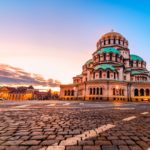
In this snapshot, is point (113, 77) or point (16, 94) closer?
point (113, 77)

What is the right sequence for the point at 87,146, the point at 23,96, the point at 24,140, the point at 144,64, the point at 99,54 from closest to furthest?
the point at 87,146 → the point at 24,140 → the point at 99,54 → the point at 144,64 → the point at 23,96

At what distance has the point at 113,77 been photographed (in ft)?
139

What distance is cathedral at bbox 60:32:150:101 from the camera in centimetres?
4069

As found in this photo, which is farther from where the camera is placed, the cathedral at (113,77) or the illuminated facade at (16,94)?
the illuminated facade at (16,94)

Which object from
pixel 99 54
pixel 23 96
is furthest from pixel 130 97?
pixel 23 96

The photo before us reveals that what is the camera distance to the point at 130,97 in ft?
144

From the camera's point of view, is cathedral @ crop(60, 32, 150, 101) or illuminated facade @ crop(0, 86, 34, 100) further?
illuminated facade @ crop(0, 86, 34, 100)

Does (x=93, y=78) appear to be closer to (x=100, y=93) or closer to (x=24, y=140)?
(x=100, y=93)

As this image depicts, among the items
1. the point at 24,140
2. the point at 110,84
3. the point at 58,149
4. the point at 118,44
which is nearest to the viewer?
the point at 58,149

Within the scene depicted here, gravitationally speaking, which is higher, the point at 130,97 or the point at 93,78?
the point at 93,78

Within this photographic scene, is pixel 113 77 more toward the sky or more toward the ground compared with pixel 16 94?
more toward the sky

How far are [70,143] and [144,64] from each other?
190 ft

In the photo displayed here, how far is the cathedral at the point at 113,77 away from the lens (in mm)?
40688

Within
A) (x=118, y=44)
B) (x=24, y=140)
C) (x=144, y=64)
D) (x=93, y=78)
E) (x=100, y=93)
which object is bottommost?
(x=24, y=140)
